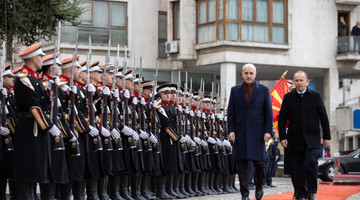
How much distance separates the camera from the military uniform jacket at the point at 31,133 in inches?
400

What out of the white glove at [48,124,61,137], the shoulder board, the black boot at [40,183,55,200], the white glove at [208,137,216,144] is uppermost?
the shoulder board

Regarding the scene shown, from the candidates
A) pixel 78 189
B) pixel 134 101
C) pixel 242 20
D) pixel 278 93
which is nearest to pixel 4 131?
pixel 78 189

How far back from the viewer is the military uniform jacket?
10.2 m

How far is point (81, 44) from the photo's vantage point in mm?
34156

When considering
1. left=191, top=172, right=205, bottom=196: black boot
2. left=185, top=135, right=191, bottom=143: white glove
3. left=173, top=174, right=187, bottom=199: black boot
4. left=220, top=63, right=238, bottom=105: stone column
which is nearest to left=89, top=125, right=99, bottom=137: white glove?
left=173, top=174, right=187, bottom=199: black boot

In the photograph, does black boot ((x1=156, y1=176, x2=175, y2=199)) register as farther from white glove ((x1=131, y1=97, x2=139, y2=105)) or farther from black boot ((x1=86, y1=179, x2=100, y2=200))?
black boot ((x1=86, y1=179, x2=100, y2=200))

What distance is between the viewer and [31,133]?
10.3 metres

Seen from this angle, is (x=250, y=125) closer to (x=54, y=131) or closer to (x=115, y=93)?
(x=115, y=93)

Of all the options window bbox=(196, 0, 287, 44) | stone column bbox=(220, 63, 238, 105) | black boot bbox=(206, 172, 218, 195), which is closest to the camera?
black boot bbox=(206, 172, 218, 195)

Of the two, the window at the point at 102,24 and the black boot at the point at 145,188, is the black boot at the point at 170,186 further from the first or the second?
the window at the point at 102,24

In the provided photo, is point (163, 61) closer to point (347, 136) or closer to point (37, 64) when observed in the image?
point (37, 64)

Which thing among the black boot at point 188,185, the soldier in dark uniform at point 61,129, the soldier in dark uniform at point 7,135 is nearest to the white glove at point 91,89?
the soldier in dark uniform at point 61,129

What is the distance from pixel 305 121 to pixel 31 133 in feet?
14.0

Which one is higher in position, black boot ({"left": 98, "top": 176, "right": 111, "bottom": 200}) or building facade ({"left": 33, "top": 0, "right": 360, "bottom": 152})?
building facade ({"left": 33, "top": 0, "right": 360, "bottom": 152})
